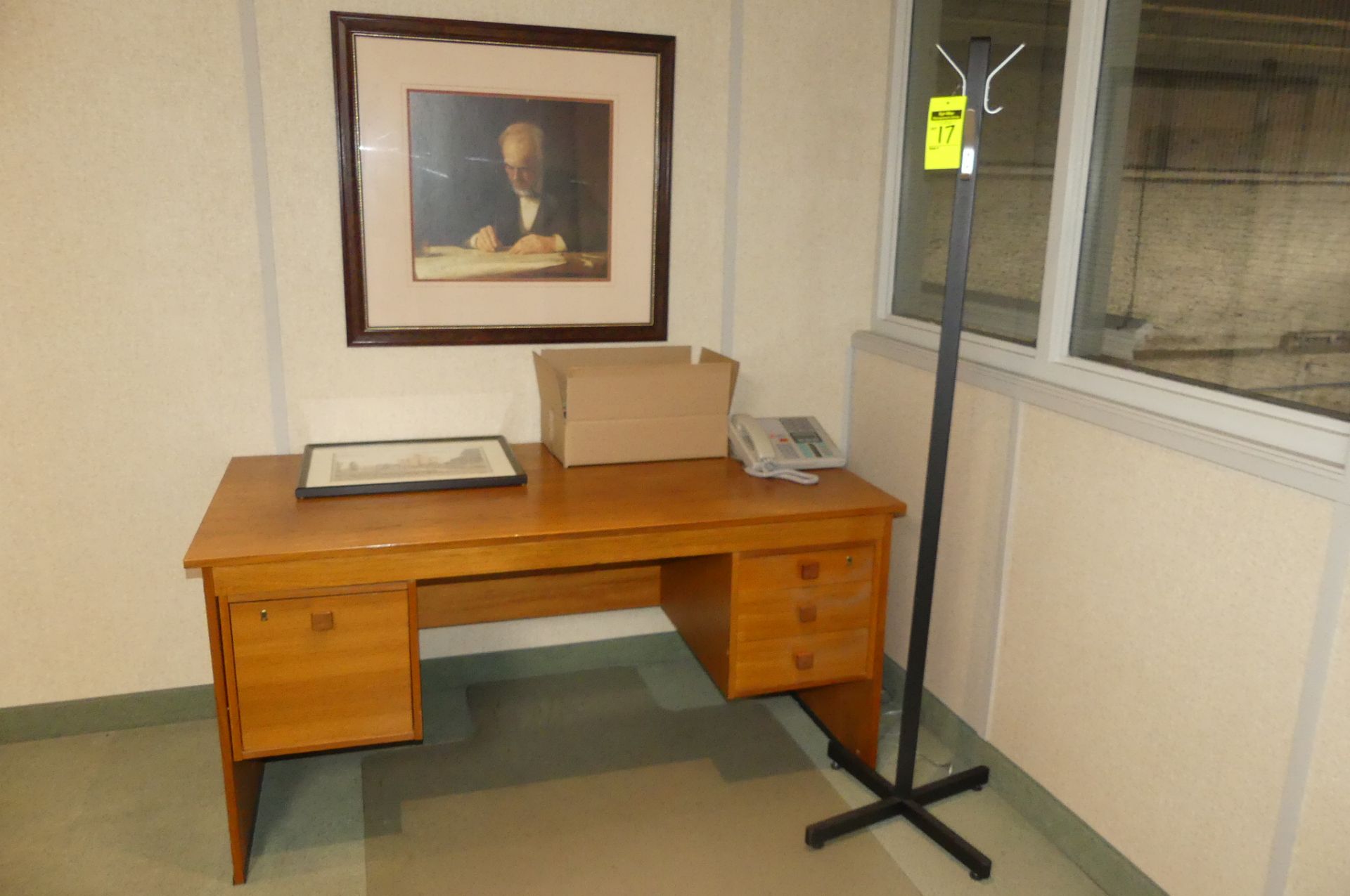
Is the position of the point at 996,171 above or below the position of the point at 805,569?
above

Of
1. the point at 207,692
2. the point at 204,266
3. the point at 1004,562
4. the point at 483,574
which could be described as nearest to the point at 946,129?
the point at 1004,562

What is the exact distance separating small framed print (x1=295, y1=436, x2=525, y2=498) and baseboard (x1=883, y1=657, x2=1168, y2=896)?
132cm

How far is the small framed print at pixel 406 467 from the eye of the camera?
2.49 m

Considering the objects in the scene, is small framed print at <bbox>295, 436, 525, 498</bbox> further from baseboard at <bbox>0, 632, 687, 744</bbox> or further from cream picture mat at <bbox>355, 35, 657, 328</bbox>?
baseboard at <bbox>0, 632, 687, 744</bbox>

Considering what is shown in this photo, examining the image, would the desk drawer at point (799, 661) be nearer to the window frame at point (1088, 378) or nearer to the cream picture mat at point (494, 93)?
the window frame at point (1088, 378)

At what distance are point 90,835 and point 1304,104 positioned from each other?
2993mm

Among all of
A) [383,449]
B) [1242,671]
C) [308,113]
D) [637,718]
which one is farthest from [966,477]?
[308,113]

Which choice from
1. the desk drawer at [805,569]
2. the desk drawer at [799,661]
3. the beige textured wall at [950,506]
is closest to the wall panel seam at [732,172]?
the beige textured wall at [950,506]

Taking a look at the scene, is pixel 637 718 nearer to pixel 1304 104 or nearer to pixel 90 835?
pixel 90 835

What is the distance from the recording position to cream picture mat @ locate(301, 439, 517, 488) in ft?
8.32

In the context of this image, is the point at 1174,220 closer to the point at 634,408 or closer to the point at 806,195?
the point at 806,195

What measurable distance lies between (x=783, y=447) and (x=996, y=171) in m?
0.91

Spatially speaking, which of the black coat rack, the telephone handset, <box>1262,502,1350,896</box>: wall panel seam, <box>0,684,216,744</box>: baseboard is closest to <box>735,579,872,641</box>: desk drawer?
the black coat rack

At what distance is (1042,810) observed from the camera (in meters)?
2.49
